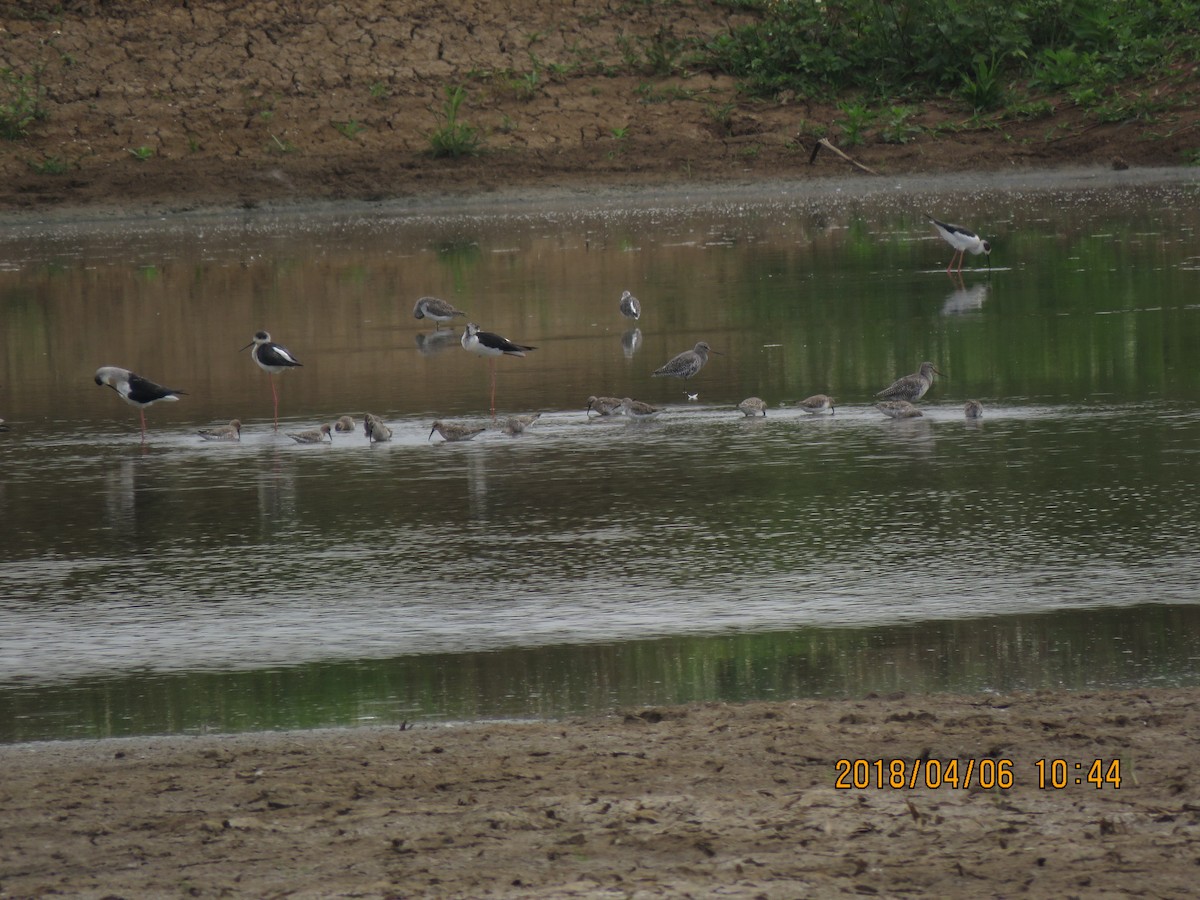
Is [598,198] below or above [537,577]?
above

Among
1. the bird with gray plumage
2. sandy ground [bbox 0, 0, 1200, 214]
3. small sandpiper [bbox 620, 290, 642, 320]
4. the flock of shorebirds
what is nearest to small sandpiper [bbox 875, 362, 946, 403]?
the flock of shorebirds

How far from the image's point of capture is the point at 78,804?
5754 millimetres

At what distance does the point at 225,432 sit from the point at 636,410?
2933 mm

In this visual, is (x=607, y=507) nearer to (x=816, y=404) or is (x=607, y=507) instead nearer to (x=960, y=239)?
(x=816, y=404)

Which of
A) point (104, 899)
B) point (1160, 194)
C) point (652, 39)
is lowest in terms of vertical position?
point (104, 899)

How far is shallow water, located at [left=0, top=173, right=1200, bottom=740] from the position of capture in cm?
726

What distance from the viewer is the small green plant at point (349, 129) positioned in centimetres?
3792

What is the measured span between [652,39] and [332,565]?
34.5 m

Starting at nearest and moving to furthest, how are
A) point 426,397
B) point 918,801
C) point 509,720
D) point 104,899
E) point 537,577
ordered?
point 104,899
point 918,801
point 509,720
point 537,577
point 426,397

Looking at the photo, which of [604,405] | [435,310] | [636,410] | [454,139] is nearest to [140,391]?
[604,405]

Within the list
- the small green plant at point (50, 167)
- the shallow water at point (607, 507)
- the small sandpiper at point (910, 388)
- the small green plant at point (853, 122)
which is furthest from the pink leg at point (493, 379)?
the small green plant at point (50, 167)

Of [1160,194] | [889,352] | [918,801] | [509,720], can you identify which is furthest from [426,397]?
[1160,194]

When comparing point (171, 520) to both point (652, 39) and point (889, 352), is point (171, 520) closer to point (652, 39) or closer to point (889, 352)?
point (889, 352)
